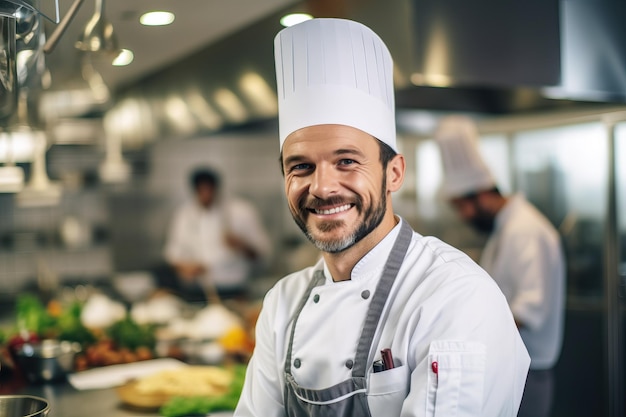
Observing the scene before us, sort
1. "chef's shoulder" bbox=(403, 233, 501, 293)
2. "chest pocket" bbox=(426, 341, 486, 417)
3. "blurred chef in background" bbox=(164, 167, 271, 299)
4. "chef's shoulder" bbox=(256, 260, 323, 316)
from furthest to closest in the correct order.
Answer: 1. "blurred chef in background" bbox=(164, 167, 271, 299)
2. "chef's shoulder" bbox=(256, 260, 323, 316)
3. "chef's shoulder" bbox=(403, 233, 501, 293)
4. "chest pocket" bbox=(426, 341, 486, 417)

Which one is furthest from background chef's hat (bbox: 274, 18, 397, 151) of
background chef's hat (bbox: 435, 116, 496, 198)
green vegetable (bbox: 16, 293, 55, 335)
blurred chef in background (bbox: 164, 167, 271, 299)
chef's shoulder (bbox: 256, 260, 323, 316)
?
blurred chef in background (bbox: 164, 167, 271, 299)

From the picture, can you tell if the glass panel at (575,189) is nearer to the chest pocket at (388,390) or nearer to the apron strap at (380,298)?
the apron strap at (380,298)

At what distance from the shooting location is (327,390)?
1521 millimetres

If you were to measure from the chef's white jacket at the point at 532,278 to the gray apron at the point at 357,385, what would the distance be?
1.50 meters

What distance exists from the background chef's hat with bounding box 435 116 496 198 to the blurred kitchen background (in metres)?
0.17

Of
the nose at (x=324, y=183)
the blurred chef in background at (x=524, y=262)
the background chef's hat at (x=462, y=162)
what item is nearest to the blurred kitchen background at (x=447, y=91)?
the background chef's hat at (x=462, y=162)

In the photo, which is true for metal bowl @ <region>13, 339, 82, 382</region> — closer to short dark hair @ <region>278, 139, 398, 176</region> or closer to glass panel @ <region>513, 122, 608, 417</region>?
short dark hair @ <region>278, 139, 398, 176</region>

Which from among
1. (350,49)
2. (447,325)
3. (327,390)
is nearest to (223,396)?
(327,390)

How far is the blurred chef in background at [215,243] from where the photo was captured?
17.1 feet

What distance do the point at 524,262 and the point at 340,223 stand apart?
1.69m

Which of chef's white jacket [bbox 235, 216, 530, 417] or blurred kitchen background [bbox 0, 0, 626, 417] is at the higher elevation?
blurred kitchen background [bbox 0, 0, 626, 417]

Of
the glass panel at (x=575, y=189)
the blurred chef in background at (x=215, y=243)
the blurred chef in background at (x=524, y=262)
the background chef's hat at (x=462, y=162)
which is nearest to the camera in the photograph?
the blurred chef in background at (x=524, y=262)

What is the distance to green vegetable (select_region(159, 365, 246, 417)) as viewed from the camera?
6.35ft

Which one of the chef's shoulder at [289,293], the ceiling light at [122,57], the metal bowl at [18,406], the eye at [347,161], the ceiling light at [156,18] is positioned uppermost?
the ceiling light at [156,18]
